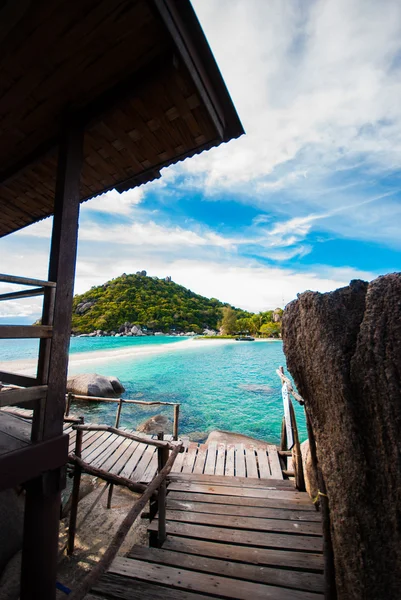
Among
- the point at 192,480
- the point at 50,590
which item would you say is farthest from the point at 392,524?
the point at 192,480

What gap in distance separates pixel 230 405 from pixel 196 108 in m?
18.7

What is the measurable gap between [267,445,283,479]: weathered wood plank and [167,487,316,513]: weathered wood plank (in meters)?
1.35

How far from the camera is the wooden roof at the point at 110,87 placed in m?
1.78

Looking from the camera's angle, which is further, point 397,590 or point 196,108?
point 196,108

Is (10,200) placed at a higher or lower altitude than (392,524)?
higher

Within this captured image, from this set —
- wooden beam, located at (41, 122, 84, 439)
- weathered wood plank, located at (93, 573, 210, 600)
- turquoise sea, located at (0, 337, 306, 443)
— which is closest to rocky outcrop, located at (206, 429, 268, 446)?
turquoise sea, located at (0, 337, 306, 443)

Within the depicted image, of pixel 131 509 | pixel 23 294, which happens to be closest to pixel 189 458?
pixel 131 509

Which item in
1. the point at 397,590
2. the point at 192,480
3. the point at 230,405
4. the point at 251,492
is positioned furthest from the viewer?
the point at 230,405

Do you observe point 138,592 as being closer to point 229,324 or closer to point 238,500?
point 238,500

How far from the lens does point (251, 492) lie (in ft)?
13.6

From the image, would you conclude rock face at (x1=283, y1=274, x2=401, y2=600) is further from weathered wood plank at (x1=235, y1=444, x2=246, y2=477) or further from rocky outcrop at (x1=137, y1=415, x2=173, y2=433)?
rocky outcrop at (x1=137, y1=415, x2=173, y2=433)

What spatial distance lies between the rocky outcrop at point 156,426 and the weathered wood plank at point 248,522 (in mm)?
8693

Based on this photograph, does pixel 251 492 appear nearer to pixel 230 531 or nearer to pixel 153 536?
pixel 230 531

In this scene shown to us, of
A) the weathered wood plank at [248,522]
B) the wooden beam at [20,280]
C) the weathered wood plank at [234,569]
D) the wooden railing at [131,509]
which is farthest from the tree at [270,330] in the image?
the wooden beam at [20,280]
